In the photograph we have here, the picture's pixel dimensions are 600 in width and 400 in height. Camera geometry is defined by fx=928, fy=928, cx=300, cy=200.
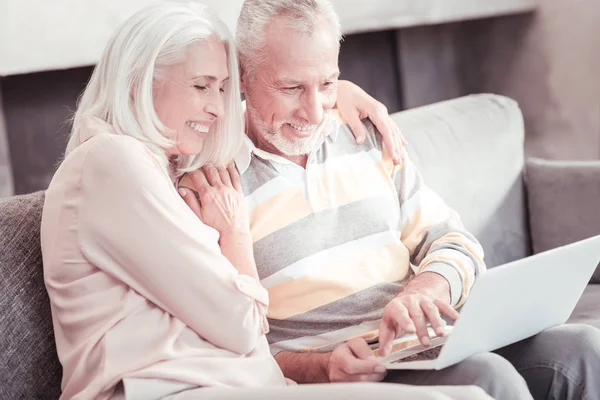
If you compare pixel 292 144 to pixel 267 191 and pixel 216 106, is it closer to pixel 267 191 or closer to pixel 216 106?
pixel 267 191

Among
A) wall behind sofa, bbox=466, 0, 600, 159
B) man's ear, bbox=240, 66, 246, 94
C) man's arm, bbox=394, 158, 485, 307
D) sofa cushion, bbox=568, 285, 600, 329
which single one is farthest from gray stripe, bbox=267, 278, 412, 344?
wall behind sofa, bbox=466, 0, 600, 159

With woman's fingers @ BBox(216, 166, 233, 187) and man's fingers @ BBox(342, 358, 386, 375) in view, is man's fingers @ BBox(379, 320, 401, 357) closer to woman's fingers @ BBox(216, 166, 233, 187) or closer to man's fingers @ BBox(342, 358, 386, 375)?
man's fingers @ BBox(342, 358, 386, 375)

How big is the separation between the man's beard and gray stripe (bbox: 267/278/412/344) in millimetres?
291

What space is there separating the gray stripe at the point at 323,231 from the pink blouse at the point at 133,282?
255 millimetres

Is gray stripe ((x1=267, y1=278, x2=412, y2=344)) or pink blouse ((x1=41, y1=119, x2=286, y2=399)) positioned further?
gray stripe ((x1=267, y1=278, x2=412, y2=344))

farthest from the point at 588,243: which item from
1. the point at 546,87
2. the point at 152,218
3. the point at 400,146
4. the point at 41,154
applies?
the point at 546,87

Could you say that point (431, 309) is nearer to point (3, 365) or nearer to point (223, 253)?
point (223, 253)

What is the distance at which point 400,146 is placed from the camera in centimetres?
186

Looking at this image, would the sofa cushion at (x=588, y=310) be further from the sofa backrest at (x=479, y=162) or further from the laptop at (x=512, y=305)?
the laptop at (x=512, y=305)

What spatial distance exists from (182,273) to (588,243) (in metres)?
0.61

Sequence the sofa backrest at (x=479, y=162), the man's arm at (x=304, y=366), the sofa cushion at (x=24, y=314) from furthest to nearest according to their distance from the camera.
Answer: the sofa backrest at (x=479, y=162), the man's arm at (x=304, y=366), the sofa cushion at (x=24, y=314)

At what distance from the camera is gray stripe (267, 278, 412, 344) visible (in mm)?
1677

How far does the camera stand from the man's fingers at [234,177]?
65.1 inches

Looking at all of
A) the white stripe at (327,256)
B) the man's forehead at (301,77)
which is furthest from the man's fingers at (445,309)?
the man's forehead at (301,77)
